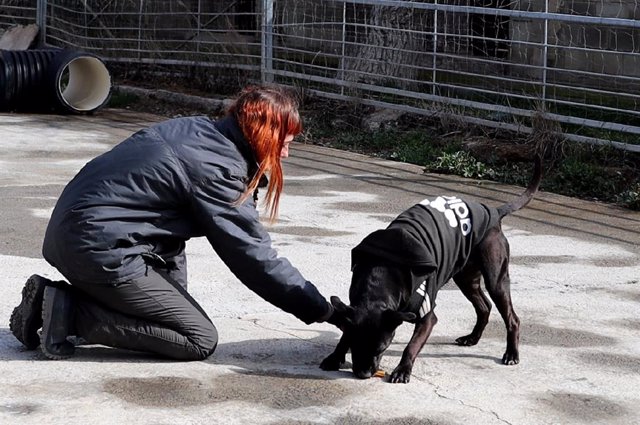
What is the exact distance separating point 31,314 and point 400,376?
1665 mm

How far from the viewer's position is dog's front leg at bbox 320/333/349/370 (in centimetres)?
520

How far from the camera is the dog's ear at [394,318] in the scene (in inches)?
196

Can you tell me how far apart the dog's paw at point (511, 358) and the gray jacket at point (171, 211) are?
93cm

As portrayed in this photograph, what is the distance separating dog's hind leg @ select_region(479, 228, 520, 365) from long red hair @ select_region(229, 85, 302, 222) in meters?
1.03

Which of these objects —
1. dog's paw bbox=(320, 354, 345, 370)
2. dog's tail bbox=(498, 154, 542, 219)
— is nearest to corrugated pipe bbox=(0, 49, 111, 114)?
dog's tail bbox=(498, 154, 542, 219)

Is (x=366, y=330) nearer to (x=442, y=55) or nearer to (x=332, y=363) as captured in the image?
(x=332, y=363)

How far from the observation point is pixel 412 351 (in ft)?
16.9

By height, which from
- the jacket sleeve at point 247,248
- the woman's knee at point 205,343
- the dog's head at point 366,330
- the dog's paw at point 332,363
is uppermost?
the jacket sleeve at point 247,248

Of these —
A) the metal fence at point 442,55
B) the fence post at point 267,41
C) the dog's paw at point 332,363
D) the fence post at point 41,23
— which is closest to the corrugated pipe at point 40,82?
the metal fence at point 442,55

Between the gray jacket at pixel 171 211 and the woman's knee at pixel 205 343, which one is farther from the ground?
the gray jacket at pixel 171 211

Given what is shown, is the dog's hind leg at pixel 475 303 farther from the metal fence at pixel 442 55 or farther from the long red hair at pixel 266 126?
the metal fence at pixel 442 55

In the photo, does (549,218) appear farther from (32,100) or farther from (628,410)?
(32,100)

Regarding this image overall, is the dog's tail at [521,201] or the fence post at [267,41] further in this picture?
the fence post at [267,41]

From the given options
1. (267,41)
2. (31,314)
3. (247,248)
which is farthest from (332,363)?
(267,41)
